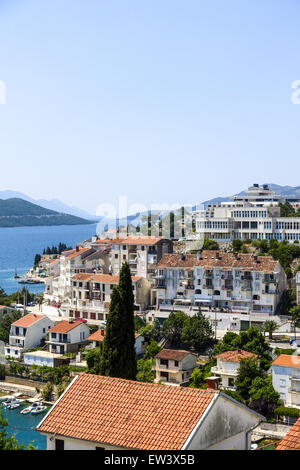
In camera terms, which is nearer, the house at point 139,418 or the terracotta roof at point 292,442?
the terracotta roof at point 292,442

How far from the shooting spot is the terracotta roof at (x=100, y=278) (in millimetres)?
26938

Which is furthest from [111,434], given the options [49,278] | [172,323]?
[49,278]

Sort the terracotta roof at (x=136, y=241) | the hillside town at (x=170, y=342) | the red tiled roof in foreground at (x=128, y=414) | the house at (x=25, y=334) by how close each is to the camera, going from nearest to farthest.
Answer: the red tiled roof in foreground at (x=128, y=414)
the hillside town at (x=170, y=342)
the house at (x=25, y=334)
the terracotta roof at (x=136, y=241)

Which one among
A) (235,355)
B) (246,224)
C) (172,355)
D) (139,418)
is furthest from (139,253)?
(139,418)

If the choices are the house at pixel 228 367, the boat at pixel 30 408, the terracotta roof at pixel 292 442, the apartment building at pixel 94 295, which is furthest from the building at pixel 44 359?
the terracotta roof at pixel 292 442

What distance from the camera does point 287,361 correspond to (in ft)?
58.1

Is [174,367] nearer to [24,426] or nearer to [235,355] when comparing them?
[235,355]

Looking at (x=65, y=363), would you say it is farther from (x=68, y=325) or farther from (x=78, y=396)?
(x=78, y=396)

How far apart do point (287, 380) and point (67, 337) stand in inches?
357

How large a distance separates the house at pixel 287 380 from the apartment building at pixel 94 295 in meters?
9.83

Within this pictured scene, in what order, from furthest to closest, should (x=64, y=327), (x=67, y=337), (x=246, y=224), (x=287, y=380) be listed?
(x=246, y=224)
(x=64, y=327)
(x=67, y=337)
(x=287, y=380)

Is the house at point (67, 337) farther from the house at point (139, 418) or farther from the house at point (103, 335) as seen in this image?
the house at point (139, 418)

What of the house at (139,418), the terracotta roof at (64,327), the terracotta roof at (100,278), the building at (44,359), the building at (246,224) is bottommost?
the building at (44,359)

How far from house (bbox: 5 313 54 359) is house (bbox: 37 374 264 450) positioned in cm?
1739
